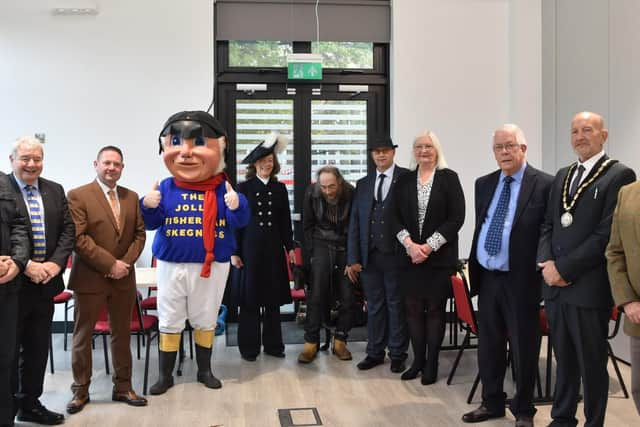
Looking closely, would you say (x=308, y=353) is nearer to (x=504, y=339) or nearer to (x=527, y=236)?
(x=504, y=339)

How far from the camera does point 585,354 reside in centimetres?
301

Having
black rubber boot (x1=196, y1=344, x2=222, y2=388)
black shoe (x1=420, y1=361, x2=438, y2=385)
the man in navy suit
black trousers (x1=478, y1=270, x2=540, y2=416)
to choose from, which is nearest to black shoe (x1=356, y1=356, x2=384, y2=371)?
the man in navy suit

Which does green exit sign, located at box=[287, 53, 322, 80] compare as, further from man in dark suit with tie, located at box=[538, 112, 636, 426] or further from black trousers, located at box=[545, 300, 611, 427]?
black trousers, located at box=[545, 300, 611, 427]

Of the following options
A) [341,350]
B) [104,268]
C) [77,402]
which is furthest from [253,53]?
[77,402]

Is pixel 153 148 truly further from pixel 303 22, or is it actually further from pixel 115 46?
pixel 303 22

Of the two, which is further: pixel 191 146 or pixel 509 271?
pixel 191 146

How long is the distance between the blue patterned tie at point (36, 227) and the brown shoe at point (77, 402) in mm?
935

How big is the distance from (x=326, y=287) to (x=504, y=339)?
5.41 ft

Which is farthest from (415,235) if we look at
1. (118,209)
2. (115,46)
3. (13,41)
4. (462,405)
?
(13,41)

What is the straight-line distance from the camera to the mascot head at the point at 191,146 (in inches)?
156

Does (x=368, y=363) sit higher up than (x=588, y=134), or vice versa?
(x=588, y=134)

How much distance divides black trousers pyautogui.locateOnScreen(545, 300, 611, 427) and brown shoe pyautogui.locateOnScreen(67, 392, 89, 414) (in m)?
2.75

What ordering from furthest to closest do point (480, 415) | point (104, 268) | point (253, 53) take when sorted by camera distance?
point (253, 53)
point (104, 268)
point (480, 415)

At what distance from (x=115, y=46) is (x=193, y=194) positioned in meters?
2.51
